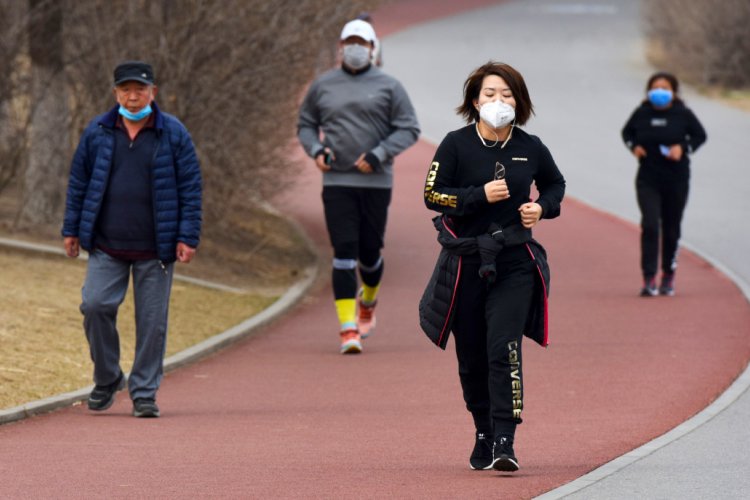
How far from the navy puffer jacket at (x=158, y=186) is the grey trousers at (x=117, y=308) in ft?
0.44

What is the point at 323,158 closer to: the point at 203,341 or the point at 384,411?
the point at 203,341

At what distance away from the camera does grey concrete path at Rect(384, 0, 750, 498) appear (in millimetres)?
7906

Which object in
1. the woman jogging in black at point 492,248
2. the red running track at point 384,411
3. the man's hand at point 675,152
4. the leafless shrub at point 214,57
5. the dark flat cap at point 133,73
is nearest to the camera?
the woman jogging in black at point 492,248

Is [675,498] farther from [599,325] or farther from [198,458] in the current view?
[599,325]

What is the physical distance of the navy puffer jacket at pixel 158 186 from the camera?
916cm

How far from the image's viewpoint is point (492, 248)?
733cm

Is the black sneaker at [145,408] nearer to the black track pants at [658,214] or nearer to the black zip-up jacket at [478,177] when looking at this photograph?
the black zip-up jacket at [478,177]

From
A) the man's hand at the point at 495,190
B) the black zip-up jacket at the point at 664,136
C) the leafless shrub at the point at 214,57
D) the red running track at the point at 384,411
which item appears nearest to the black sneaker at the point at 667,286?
the red running track at the point at 384,411

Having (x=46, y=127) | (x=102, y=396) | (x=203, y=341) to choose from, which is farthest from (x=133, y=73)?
(x=46, y=127)

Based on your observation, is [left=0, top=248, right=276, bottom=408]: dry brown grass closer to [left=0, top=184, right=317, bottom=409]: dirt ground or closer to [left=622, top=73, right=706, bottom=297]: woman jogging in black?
[left=0, top=184, right=317, bottom=409]: dirt ground

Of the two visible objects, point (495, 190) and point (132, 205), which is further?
point (132, 205)

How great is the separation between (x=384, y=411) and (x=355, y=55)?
9.58 feet

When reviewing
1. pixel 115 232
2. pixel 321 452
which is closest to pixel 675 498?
pixel 321 452

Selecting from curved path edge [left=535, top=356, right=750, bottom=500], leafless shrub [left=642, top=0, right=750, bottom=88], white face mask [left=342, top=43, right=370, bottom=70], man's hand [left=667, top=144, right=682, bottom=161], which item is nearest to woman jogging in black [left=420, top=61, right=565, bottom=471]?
curved path edge [left=535, top=356, right=750, bottom=500]
